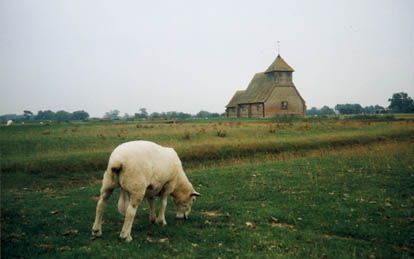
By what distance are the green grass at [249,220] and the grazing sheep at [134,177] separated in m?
0.72

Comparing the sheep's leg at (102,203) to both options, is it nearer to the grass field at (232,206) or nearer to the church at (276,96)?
the grass field at (232,206)

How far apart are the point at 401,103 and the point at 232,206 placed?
5240 inches

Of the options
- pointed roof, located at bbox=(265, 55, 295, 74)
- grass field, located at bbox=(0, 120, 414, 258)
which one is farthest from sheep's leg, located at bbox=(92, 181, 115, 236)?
pointed roof, located at bbox=(265, 55, 295, 74)

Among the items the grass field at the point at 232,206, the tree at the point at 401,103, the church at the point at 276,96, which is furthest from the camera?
the tree at the point at 401,103

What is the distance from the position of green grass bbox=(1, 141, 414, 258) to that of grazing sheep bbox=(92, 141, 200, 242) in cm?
72

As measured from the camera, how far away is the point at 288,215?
1270 centimetres

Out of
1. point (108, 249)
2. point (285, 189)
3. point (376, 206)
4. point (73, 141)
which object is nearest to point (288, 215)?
point (376, 206)

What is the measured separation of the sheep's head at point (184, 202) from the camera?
12336mm

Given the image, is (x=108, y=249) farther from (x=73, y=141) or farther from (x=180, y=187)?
(x=73, y=141)

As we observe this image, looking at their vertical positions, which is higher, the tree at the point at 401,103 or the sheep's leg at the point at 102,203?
the tree at the point at 401,103

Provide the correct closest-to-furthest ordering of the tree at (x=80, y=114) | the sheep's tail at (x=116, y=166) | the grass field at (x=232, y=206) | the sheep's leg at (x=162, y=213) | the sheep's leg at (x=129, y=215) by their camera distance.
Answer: the grass field at (x=232, y=206) < the sheep's tail at (x=116, y=166) < the sheep's leg at (x=129, y=215) < the sheep's leg at (x=162, y=213) < the tree at (x=80, y=114)

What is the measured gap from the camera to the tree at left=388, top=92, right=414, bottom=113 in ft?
405

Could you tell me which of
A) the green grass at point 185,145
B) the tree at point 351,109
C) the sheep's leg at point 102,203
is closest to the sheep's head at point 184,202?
the sheep's leg at point 102,203

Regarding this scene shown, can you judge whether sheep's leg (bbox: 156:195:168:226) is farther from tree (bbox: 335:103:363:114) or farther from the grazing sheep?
tree (bbox: 335:103:363:114)
